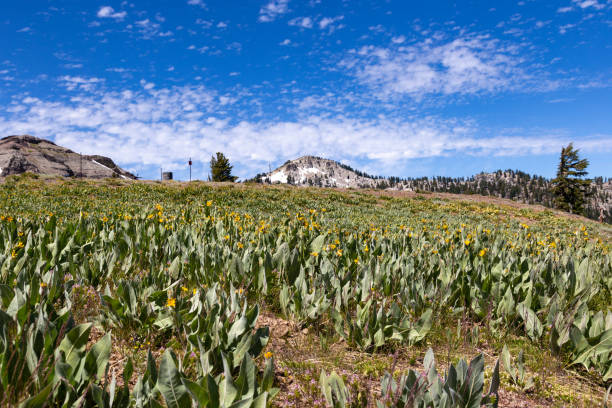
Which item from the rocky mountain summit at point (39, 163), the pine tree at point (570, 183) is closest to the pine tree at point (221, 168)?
the rocky mountain summit at point (39, 163)

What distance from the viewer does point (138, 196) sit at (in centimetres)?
1473

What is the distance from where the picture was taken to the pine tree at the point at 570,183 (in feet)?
182

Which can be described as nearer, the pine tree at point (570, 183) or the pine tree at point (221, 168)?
the pine tree at point (570, 183)

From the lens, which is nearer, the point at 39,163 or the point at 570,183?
the point at 570,183

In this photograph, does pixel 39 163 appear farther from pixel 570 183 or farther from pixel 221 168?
pixel 570 183

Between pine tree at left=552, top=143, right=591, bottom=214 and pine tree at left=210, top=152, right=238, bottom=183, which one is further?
pine tree at left=210, top=152, right=238, bottom=183

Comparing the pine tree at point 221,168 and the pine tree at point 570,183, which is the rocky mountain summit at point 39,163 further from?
the pine tree at point 570,183

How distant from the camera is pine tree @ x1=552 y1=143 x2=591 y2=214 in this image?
55.4 metres

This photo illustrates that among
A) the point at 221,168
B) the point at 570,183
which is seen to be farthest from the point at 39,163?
the point at 570,183

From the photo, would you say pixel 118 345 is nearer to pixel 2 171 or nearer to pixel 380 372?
pixel 380 372

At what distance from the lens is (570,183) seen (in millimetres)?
55844

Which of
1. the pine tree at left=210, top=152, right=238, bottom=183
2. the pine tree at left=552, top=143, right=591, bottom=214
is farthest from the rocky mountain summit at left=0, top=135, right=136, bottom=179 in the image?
the pine tree at left=552, top=143, right=591, bottom=214

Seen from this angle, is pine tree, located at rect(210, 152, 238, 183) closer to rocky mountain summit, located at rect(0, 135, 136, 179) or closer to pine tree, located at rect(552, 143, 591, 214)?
rocky mountain summit, located at rect(0, 135, 136, 179)

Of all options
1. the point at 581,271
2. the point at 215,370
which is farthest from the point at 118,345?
the point at 581,271
